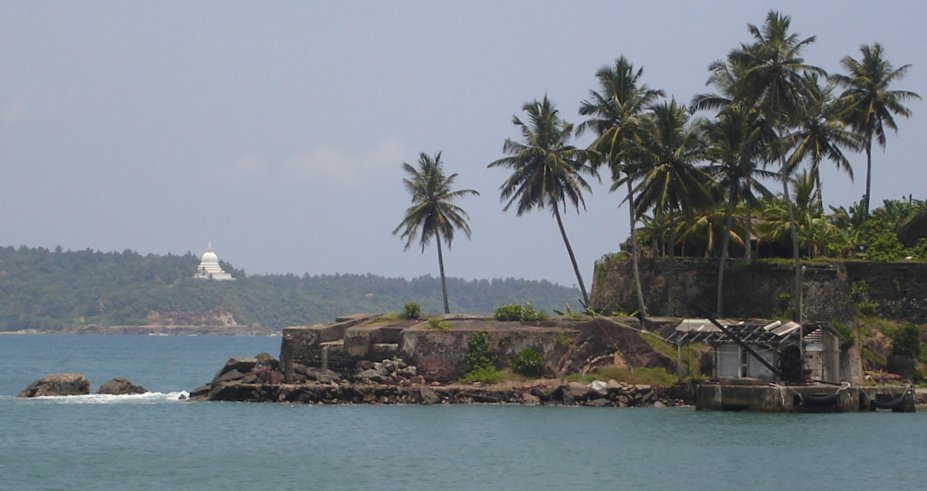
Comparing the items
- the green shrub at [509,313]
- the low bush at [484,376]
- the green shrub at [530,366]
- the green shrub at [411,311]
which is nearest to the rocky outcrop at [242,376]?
the green shrub at [411,311]

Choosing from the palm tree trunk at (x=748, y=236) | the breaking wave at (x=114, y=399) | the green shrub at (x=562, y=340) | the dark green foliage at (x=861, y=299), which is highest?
the palm tree trunk at (x=748, y=236)

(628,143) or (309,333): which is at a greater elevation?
(628,143)

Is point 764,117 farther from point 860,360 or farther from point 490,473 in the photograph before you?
point 490,473

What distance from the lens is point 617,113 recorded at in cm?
6694

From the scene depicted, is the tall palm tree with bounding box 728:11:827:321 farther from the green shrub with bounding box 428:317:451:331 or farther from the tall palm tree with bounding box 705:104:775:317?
the green shrub with bounding box 428:317:451:331

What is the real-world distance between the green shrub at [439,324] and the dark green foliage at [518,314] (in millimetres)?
2647

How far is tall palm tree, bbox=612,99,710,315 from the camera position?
208 ft

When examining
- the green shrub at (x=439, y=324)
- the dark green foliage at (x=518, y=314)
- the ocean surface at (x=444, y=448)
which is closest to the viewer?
the ocean surface at (x=444, y=448)

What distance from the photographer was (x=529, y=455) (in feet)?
152

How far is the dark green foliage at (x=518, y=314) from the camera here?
6612 cm

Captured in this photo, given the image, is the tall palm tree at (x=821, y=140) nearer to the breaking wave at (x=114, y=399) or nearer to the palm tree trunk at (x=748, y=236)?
the palm tree trunk at (x=748, y=236)

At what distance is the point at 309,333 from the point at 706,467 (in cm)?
2840

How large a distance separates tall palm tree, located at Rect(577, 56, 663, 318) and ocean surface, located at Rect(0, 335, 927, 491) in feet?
43.7

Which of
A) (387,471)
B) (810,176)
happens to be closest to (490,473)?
(387,471)
